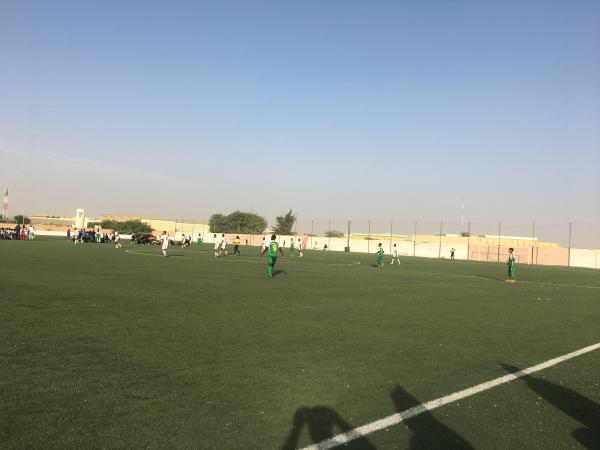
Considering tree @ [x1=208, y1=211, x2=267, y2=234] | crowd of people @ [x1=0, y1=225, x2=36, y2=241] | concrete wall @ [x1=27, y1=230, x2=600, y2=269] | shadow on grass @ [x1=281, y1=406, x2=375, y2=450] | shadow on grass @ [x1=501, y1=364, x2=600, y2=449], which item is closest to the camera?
shadow on grass @ [x1=281, y1=406, x2=375, y2=450]

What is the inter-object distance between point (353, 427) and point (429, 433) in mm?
689

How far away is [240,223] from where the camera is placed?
11975cm

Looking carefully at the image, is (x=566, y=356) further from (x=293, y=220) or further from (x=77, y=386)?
(x=293, y=220)

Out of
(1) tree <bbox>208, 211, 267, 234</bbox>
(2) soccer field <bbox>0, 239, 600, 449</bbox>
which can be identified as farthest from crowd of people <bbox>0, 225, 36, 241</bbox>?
(1) tree <bbox>208, 211, 267, 234</bbox>

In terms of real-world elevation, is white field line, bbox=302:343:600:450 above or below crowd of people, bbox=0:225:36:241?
below

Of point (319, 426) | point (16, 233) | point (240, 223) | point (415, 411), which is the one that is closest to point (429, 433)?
point (415, 411)

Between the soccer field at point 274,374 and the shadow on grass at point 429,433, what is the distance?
2 cm

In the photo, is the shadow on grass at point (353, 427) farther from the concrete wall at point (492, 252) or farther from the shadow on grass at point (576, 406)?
the concrete wall at point (492, 252)

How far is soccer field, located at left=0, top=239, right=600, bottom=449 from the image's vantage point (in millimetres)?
4359

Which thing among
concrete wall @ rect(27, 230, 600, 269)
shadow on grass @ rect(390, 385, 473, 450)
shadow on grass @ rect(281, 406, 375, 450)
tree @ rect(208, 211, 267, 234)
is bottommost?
shadow on grass @ rect(281, 406, 375, 450)

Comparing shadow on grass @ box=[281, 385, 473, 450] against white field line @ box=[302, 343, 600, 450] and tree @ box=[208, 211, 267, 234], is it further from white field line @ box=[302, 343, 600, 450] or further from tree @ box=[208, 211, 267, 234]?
tree @ box=[208, 211, 267, 234]

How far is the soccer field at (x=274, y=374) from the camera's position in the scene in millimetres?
4359

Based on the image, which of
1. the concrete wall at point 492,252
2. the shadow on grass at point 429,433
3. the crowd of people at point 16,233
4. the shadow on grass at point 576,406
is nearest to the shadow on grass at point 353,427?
the shadow on grass at point 429,433

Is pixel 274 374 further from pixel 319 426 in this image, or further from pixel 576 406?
pixel 576 406
